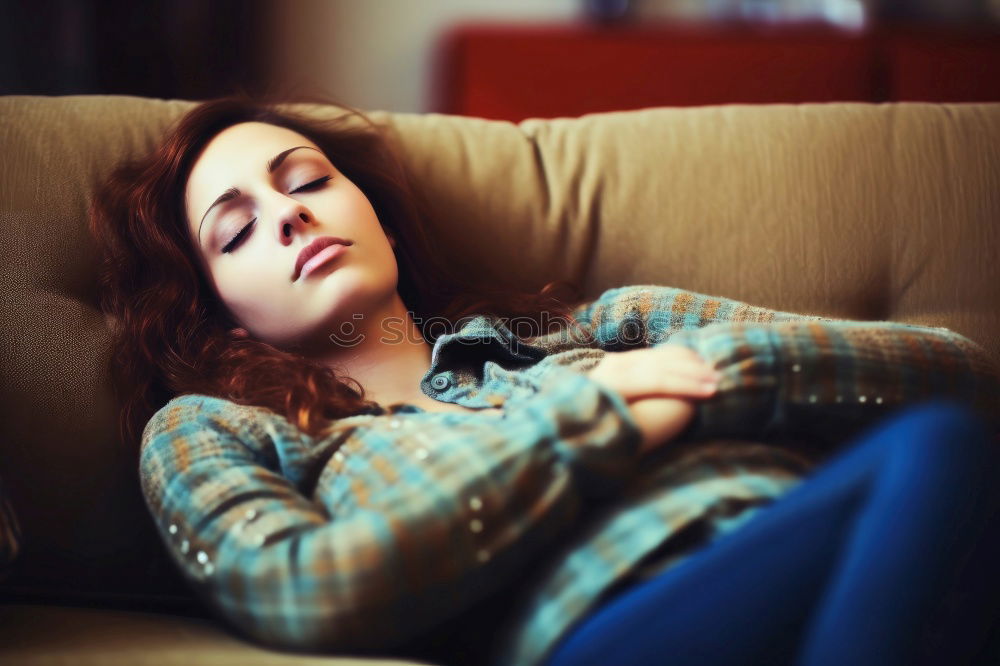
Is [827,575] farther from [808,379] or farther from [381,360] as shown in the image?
[381,360]

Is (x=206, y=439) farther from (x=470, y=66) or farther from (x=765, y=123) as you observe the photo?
(x=470, y=66)

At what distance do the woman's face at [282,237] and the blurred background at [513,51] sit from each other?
0.98 metres

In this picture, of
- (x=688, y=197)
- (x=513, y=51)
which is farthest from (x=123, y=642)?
(x=513, y=51)

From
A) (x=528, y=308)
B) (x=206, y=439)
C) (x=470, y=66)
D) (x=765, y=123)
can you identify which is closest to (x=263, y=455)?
(x=206, y=439)

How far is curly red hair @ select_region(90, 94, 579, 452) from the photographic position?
0.91 m

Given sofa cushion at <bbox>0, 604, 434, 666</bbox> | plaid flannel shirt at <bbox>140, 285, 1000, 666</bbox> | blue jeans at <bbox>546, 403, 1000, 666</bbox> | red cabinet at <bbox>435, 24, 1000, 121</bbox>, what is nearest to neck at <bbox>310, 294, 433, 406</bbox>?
plaid flannel shirt at <bbox>140, 285, 1000, 666</bbox>

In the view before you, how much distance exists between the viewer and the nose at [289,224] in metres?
0.93

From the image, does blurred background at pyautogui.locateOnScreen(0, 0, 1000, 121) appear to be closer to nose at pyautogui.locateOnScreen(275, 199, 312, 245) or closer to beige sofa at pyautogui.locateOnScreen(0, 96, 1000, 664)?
beige sofa at pyautogui.locateOnScreen(0, 96, 1000, 664)

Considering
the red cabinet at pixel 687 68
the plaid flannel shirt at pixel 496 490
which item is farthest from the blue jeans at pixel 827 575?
the red cabinet at pixel 687 68

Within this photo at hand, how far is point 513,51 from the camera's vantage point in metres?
2.27

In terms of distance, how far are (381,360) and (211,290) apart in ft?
0.78

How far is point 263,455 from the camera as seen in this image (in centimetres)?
81

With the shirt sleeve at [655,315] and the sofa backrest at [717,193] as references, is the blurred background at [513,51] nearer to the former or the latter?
the sofa backrest at [717,193]

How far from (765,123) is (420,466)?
782 mm
